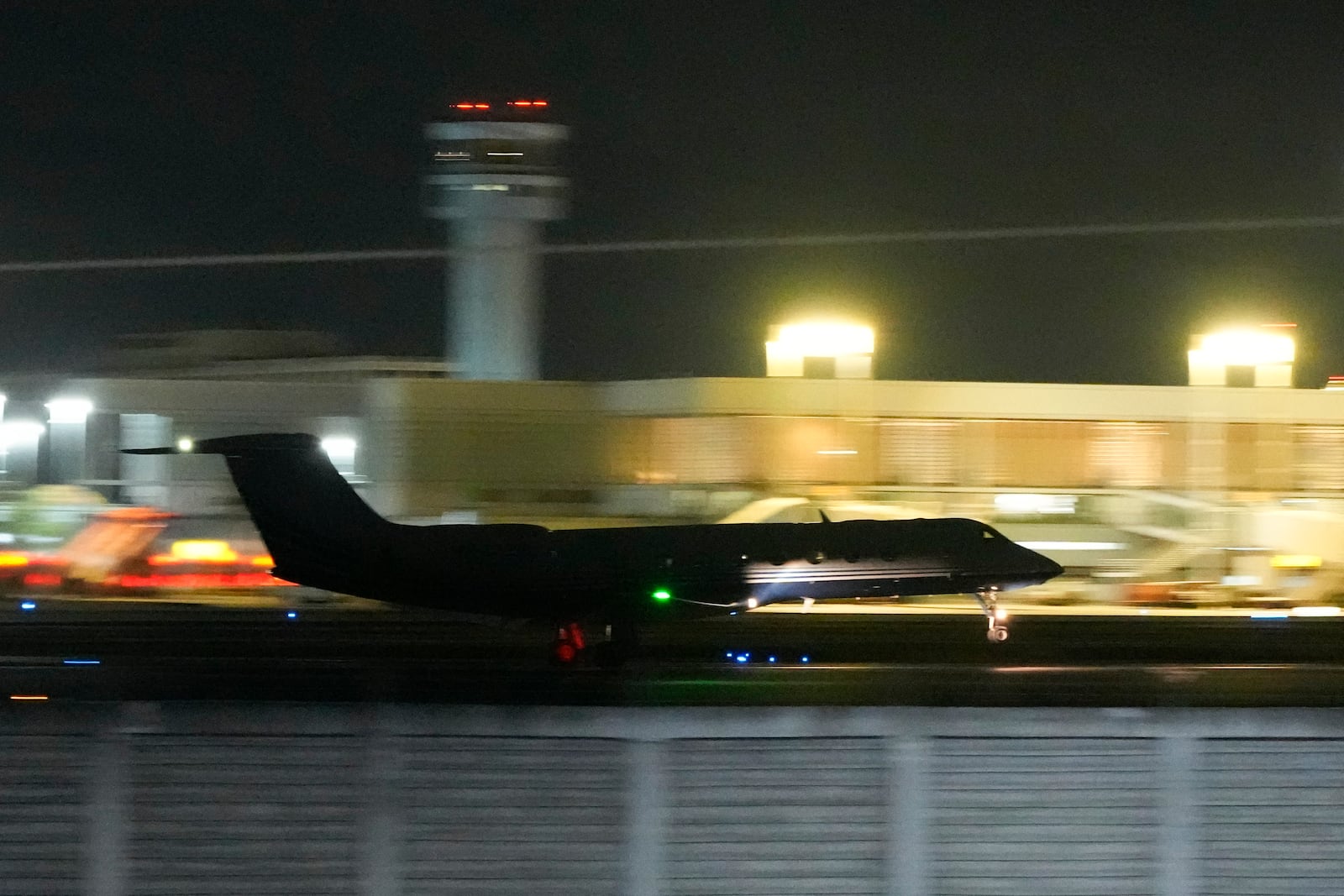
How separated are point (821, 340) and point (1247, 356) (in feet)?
51.5

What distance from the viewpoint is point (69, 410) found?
2021 inches

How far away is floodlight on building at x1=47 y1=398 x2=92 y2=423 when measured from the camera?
43281mm

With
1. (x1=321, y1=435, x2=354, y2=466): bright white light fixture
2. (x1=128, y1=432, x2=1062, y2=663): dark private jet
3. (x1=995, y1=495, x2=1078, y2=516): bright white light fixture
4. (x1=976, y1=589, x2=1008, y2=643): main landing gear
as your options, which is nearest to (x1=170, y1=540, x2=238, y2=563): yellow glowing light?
(x1=321, y1=435, x2=354, y2=466): bright white light fixture

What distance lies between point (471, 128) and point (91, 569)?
39059 mm

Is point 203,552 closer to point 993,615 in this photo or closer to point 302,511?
point 302,511

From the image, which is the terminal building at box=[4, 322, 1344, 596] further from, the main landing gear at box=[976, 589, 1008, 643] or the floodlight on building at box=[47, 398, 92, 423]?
the main landing gear at box=[976, 589, 1008, 643]

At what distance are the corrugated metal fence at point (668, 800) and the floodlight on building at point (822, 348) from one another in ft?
125

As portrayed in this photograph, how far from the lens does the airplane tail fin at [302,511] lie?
2027 cm

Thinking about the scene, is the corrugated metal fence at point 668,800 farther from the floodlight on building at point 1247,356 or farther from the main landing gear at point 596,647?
the floodlight on building at point 1247,356

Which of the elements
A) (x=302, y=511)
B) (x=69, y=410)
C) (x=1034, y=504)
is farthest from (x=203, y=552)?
(x=69, y=410)

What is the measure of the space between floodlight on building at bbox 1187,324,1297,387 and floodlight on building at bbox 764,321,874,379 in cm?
1267

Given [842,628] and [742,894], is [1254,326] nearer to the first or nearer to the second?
[842,628]

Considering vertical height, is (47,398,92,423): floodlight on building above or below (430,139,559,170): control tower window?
below

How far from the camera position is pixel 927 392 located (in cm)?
3809
